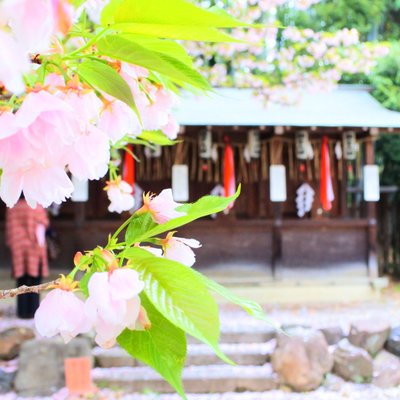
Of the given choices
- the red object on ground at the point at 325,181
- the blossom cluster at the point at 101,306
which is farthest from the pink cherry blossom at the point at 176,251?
the red object on ground at the point at 325,181

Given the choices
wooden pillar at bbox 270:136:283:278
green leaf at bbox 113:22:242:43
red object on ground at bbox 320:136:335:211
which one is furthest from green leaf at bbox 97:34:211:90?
wooden pillar at bbox 270:136:283:278

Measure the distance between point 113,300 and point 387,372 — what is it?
18.5ft

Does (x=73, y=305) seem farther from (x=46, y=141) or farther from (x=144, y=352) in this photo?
(x=46, y=141)

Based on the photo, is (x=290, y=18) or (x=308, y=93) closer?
(x=308, y=93)

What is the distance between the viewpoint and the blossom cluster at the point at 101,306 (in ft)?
1.93

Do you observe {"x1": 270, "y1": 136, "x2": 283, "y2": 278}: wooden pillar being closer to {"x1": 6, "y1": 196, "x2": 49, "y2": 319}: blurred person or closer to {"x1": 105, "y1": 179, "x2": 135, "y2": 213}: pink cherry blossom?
{"x1": 6, "y1": 196, "x2": 49, "y2": 319}: blurred person

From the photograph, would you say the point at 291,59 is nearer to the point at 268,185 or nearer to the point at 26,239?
the point at 268,185

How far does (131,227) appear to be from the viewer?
2.51ft

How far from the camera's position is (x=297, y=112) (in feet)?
28.4

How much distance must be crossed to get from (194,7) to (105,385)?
17.1ft

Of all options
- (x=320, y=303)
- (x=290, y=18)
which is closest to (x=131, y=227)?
(x=320, y=303)

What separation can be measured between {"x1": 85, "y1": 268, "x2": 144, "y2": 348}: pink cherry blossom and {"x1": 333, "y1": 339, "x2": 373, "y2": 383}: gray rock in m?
5.40

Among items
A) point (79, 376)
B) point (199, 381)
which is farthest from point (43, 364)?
point (199, 381)

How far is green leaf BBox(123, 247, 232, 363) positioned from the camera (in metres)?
0.55
